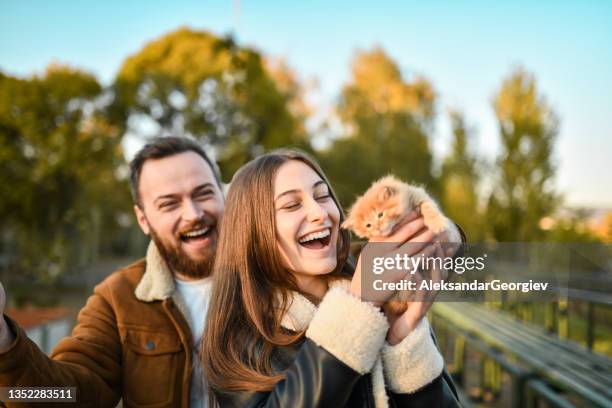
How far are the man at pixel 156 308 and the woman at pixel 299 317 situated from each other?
0.57 metres

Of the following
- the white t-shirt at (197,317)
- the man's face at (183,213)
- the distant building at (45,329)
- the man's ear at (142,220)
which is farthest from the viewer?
the distant building at (45,329)

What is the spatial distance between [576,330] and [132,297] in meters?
7.47

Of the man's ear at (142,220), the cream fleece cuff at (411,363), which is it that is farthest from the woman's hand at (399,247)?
the man's ear at (142,220)

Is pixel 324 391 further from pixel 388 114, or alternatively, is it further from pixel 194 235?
pixel 388 114

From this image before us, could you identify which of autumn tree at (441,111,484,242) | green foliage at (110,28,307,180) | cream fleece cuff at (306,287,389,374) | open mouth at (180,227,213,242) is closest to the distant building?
open mouth at (180,227,213,242)

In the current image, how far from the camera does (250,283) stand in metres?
1.65

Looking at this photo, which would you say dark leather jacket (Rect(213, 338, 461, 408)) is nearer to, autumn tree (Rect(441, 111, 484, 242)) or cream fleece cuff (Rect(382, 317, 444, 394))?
cream fleece cuff (Rect(382, 317, 444, 394))

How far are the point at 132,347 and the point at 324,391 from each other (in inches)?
46.8

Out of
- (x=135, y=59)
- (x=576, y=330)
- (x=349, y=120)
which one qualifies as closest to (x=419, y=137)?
(x=349, y=120)

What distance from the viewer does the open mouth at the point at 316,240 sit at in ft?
5.22

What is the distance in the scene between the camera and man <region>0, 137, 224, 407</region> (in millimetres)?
2012

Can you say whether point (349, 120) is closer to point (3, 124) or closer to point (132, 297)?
point (3, 124)

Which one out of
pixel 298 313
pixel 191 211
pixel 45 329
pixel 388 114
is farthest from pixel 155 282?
pixel 388 114

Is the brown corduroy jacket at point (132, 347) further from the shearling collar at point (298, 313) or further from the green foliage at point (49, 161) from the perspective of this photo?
the green foliage at point (49, 161)
